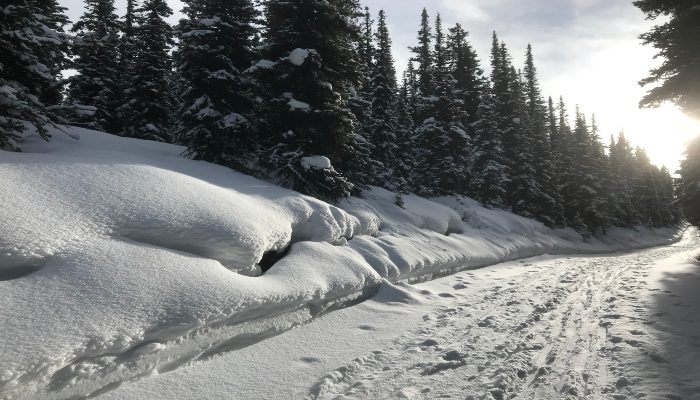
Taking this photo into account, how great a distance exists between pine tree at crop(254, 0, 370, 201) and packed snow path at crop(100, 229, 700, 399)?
575 centimetres

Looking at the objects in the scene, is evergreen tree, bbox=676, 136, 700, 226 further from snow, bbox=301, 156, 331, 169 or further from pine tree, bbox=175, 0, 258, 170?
pine tree, bbox=175, 0, 258, 170

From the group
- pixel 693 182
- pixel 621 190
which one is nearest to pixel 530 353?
pixel 693 182

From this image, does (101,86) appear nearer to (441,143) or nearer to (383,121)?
(383,121)

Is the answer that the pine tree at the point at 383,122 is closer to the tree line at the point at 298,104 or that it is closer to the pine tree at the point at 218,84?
the tree line at the point at 298,104

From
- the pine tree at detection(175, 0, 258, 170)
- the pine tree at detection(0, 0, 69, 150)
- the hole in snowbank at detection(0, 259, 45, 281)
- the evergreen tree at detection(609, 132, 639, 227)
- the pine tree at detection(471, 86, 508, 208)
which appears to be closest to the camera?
the hole in snowbank at detection(0, 259, 45, 281)

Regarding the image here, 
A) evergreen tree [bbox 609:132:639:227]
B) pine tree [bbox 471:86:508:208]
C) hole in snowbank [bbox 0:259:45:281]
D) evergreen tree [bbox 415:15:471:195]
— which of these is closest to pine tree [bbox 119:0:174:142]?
evergreen tree [bbox 415:15:471:195]

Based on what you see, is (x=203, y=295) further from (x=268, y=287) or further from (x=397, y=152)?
(x=397, y=152)

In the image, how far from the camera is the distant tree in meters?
13.3

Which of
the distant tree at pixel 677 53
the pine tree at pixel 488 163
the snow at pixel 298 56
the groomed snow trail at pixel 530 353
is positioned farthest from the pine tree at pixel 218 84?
the pine tree at pixel 488 163

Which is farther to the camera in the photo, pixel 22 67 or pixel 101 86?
pixel 101 86

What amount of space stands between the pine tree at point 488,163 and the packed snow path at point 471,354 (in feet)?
64.9

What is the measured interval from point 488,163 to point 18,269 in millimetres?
28295

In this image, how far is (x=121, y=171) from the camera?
7578mm

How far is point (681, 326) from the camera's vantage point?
6402 millimetres
